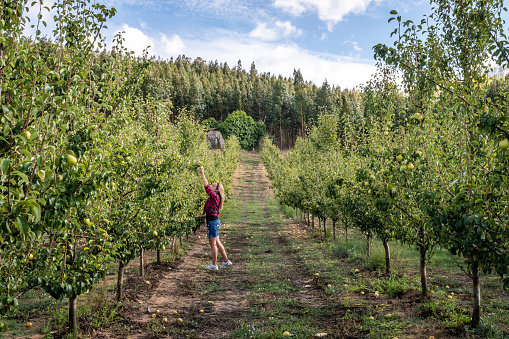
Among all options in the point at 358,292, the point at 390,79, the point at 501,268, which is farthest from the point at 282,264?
the point at 501,268

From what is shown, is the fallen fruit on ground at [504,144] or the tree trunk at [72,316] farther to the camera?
the tree trunk at [72,316]

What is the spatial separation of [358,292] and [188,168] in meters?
6.50

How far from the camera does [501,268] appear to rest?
4125 mm

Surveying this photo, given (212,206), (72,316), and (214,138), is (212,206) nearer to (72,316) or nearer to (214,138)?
(72,316)

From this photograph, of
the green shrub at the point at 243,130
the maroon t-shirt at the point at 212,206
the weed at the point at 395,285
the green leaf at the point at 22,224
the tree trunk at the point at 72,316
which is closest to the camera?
the green leaf at the point at 22,224

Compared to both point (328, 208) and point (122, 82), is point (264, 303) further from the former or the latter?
point (328, 208)

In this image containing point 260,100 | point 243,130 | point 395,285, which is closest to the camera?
point 395,285

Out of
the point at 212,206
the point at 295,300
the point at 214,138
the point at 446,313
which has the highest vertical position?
the point at 214,138

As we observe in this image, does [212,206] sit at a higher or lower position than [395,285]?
higher

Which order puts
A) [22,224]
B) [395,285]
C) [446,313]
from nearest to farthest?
[22,224]
[446,313]
[395,285]

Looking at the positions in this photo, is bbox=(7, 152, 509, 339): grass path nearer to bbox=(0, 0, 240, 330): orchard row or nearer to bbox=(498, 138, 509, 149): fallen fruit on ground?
bbox=(0, 0, 240, 330): orchard row

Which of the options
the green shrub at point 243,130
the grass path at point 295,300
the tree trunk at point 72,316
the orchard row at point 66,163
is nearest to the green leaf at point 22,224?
the orchard row at point 66,163

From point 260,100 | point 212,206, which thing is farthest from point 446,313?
point 260,100

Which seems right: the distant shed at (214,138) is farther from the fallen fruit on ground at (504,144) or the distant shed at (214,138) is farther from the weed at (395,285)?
the fallen fruit on ground at (504,144)
